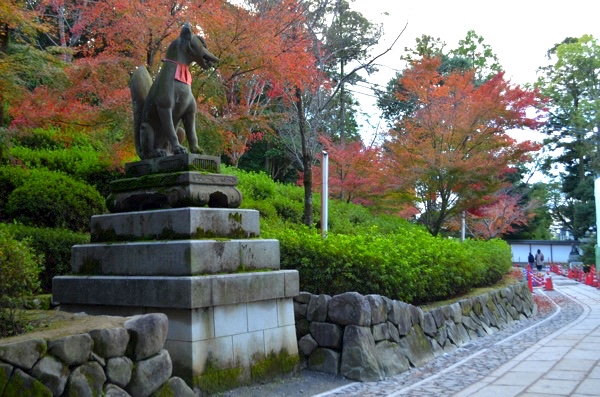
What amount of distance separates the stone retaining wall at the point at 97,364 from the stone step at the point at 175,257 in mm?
1004

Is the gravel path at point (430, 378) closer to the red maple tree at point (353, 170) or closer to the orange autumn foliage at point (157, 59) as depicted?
the orange autumn foliage at point (157, 59)

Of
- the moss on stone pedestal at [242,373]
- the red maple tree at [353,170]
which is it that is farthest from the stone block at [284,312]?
the red maple tree at [353,170]

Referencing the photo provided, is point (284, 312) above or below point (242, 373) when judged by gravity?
above

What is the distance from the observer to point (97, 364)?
4.47 metres

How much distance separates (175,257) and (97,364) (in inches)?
66.3

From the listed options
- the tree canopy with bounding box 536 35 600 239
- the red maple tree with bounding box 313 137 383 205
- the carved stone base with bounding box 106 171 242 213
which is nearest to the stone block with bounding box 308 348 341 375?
the carved stone base with bounding box 106 171 242 213

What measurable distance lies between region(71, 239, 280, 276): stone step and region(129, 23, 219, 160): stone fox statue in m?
1.30

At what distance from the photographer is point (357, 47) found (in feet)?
52.4

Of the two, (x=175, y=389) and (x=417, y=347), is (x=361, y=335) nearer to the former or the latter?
(x=417, y=347)

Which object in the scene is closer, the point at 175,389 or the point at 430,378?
the point at 175,389

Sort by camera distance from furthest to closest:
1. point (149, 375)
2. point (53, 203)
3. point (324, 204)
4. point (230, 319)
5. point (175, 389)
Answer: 1. point (324, 204)
2. point (53, 203)
3. point (230, 319)
4. point (175, 389)
5. point (149, 375)

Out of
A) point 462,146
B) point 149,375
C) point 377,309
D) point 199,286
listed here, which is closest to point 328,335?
point 377,309

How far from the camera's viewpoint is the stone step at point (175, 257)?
595 cm

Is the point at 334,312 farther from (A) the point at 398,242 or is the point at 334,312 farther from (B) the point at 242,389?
(A) the point at 398,242
